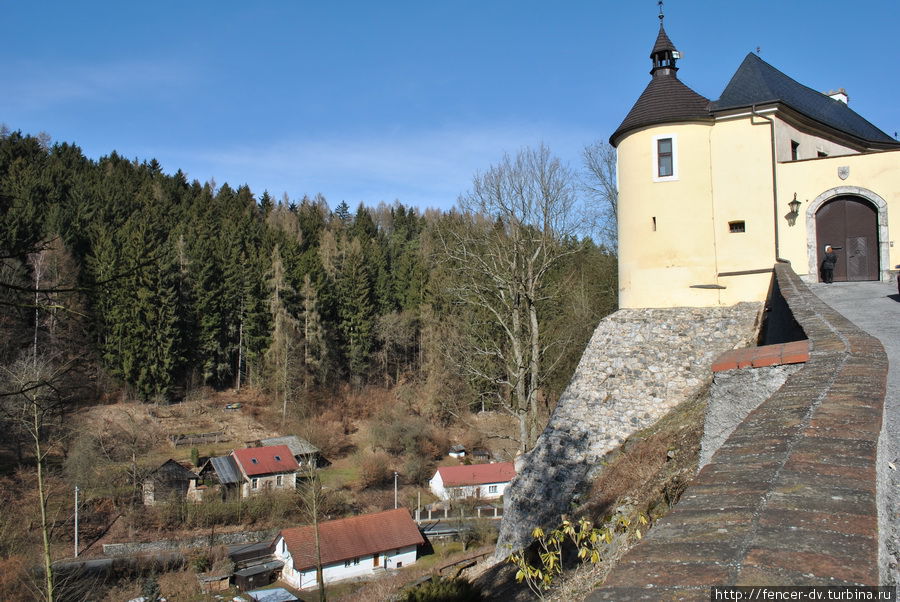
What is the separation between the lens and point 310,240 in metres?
58.9

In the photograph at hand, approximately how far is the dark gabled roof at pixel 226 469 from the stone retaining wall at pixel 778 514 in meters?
29.6

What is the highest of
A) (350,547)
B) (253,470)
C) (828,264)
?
(828,264)

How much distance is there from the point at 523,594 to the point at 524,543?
2556 millimetres

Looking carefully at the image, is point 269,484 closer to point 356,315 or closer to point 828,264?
point 356,315

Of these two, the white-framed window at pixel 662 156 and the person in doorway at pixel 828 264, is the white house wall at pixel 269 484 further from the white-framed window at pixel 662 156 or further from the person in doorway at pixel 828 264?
the person in doorway at pixel 828 264

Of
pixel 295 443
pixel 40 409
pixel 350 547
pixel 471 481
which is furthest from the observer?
pixel 295 443

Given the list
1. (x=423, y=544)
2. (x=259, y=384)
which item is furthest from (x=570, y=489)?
(x=259, y=384)

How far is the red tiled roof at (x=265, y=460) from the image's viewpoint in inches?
1189

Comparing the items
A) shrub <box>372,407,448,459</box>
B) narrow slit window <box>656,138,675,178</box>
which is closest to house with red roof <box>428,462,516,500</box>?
shrub <box>372,407,448,459</box>

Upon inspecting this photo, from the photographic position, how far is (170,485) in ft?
91.2

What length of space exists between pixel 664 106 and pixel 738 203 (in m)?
2.51

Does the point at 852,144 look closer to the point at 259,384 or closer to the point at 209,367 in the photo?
the point at 259,384

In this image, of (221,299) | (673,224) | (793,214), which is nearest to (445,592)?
(673,224)

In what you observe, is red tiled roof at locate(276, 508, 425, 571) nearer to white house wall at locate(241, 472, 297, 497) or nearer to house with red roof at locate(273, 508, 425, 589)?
house with red roof at locate(273, 508, 425, 589)
